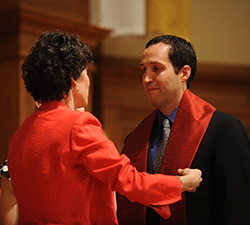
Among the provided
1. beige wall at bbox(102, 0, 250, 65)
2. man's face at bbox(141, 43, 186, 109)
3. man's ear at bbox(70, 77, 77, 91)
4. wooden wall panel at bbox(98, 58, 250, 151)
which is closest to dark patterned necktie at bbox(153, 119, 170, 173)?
man's face at bbox(141, 43, 186, 109)

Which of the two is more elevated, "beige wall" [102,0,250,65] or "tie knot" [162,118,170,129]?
"beige wall" [102,0,250,65]

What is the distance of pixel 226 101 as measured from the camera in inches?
227

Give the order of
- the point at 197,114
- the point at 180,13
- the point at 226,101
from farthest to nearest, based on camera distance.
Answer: the point at 226,101
the point at 180,13
the point at 197,114

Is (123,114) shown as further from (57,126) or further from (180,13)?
(57,126)

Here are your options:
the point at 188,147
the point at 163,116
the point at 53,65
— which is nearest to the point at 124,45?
the point at 163,116

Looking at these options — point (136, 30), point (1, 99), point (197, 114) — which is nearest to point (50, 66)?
point (197, 114)

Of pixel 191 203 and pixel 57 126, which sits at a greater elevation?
Answer: pixel 57 126

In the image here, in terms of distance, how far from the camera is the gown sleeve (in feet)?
6.16

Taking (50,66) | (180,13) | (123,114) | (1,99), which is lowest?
(123,114)

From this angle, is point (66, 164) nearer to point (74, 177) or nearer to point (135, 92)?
point (74, 177)

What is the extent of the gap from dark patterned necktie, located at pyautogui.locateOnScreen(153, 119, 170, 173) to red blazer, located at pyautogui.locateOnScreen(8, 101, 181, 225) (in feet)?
0.97

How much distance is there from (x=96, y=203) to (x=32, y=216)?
0.27m

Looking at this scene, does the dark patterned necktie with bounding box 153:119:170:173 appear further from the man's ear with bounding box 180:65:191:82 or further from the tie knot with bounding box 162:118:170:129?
the man's ear with bounding box 180:65:191:82

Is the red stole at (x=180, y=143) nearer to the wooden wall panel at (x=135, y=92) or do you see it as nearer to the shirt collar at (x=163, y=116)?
the shirt collar at (x=163, y=116)
